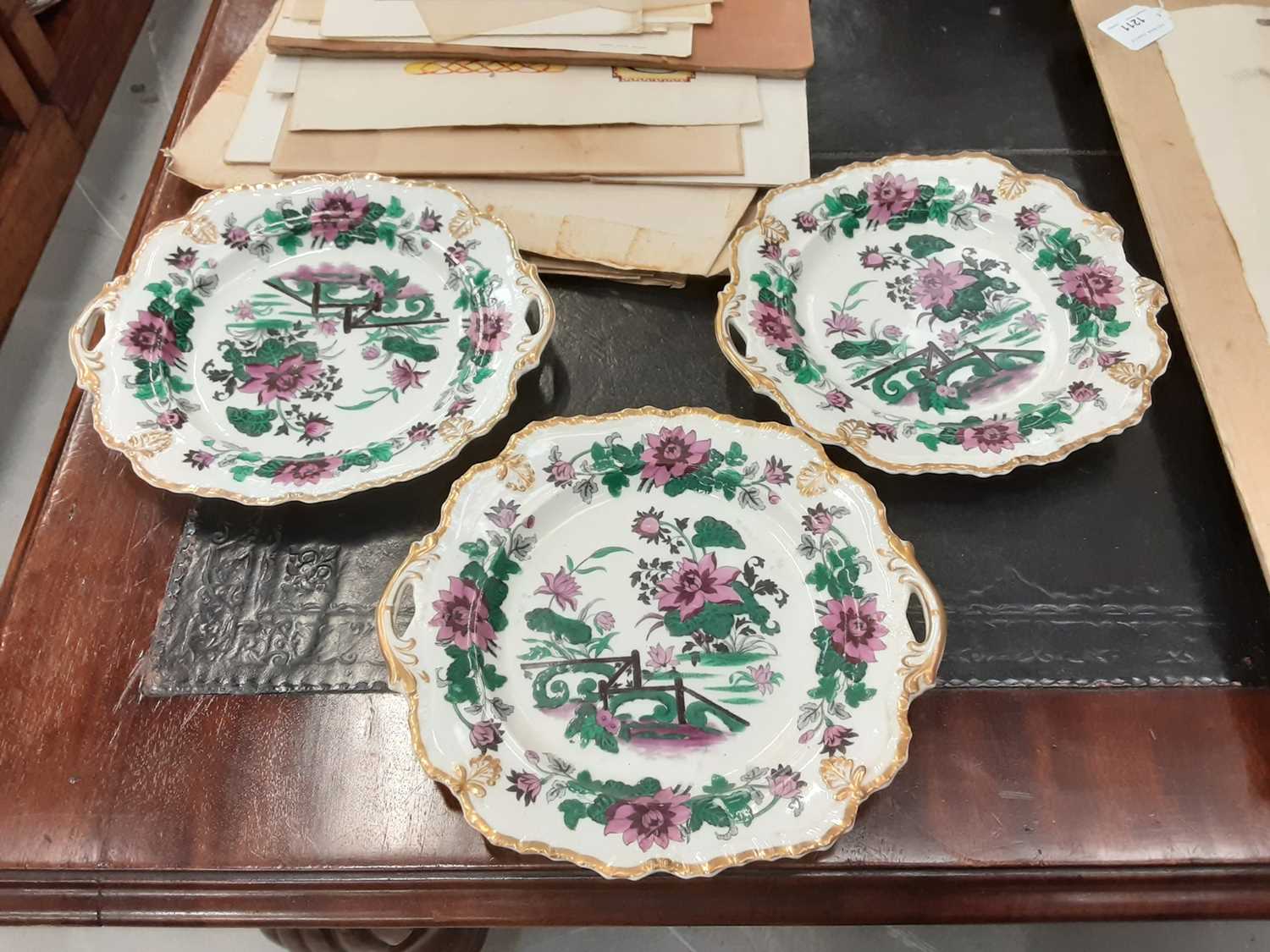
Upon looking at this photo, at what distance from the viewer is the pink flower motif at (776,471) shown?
0.62 metres

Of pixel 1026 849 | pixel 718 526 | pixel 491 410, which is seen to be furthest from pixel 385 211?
pixel 1026 849

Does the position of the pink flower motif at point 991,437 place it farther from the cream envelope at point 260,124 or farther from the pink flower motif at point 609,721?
the cream envelope at point 260,124

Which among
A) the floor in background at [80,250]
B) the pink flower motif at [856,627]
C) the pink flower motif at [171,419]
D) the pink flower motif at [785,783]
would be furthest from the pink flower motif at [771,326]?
the floor in background at [80,250]

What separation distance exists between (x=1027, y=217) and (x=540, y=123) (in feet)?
1.43

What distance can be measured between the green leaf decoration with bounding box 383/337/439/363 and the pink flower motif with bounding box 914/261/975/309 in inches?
15.9

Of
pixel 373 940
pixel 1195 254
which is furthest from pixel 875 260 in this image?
pixel 373 940

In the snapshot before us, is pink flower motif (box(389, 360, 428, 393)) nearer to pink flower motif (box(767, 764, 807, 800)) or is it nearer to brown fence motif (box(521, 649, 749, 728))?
brown fence motif (box(521, 649, 749, 728))

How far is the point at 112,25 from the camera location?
1.54 m

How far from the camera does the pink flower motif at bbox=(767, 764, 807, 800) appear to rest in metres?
0.53

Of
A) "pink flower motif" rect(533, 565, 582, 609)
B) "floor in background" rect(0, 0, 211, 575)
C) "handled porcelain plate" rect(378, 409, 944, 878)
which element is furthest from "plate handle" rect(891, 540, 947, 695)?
"floor in background" rect(0, 0, 211, 575)

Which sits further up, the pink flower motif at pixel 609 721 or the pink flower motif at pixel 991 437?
the pink flower motif at pixel 991 437

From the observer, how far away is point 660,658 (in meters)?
0.60

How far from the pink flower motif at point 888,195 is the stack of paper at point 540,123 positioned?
2.6 inches

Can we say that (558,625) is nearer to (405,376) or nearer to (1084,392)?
(405,376)
